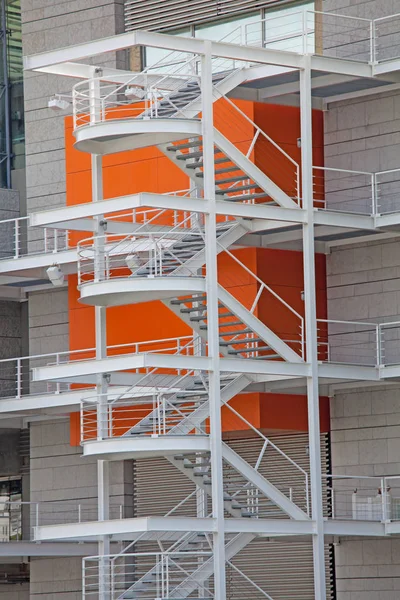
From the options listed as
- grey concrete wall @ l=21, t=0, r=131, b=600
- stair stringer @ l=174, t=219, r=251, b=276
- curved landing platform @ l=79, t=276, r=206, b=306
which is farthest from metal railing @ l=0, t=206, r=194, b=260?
curved landing platform @ l=79, t=276, r=206, b=306

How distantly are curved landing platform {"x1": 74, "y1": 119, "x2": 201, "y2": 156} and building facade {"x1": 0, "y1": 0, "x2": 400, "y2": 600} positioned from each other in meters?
0.04

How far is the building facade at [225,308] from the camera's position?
31500 mm

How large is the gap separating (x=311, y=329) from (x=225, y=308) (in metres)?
2.17

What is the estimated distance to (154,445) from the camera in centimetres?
3089

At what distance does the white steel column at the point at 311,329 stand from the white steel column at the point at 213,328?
1781 millimetres

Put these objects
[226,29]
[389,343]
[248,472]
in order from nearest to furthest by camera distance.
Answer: [248,472] → [389,343] → [226,29]

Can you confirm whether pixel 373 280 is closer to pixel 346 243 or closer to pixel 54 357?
pixel 346 243

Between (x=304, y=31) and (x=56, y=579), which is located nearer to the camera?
(x=304, y=31)

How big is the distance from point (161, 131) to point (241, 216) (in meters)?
1.99

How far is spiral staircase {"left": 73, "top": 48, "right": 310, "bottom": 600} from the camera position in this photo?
31312mm

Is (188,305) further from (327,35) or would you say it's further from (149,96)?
(327,35)

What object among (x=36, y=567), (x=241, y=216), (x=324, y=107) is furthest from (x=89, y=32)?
(x=36, y=567)

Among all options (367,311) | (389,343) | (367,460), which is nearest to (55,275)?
(367,311)

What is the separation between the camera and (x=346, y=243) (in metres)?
34.4
